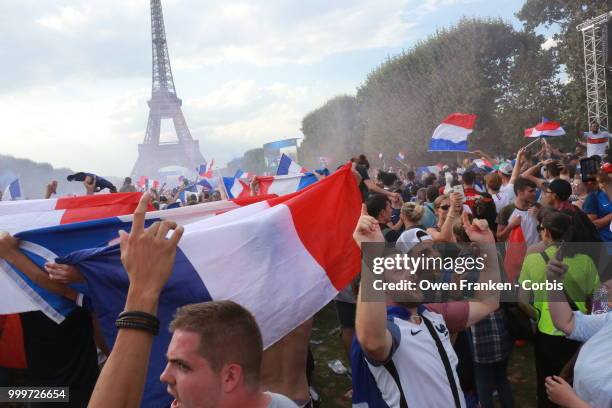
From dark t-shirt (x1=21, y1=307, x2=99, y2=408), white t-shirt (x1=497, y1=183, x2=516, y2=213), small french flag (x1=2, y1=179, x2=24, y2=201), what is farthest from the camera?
small french flag (x1=2, y1=179, x2=24, y2=201)

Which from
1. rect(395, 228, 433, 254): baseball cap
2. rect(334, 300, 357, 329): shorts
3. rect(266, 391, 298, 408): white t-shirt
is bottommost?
rect(334, 300, 357, 329): shorts

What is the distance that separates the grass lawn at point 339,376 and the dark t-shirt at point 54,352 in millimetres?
2373

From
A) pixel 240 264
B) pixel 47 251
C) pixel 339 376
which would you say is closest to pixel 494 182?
pixel 339 376

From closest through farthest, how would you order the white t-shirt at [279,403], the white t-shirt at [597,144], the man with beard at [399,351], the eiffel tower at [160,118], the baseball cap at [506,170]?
1. the white t-shirt at [279,403]
2. the man with beard at [399,351]
3. the baseball cap at [506,170]
4. the white t-shirt at [597,144]
5. the eiffel tower at [160,118]

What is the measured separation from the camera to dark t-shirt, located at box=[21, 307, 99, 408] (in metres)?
3.21

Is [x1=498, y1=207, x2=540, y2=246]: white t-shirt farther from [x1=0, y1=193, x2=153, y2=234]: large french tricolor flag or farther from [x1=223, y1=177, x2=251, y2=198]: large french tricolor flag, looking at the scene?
[x1=223, y1=177, x2=251, y2=198]: large french tricolor flag

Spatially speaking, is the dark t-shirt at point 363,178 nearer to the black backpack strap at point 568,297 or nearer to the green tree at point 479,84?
the black backpack strap at point 568,297

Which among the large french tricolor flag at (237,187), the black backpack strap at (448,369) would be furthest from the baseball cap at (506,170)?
the black backpack strap at (448,369)

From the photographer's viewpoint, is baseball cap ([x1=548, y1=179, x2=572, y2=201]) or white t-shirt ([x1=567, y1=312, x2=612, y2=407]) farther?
baseball cap ([x1=548, y1=179, x2=572, y2=201])

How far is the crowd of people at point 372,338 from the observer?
1.47 meters

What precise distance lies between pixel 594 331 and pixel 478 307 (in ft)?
2.03

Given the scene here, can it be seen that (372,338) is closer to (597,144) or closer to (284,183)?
(284,183)

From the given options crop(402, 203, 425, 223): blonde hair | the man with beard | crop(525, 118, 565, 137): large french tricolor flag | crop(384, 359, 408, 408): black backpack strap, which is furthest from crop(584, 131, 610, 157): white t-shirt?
A: crop(384, 359, 408, 408): black backpack strap

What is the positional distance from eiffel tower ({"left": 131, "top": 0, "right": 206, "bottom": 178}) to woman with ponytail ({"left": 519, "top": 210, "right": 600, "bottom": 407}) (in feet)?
232
